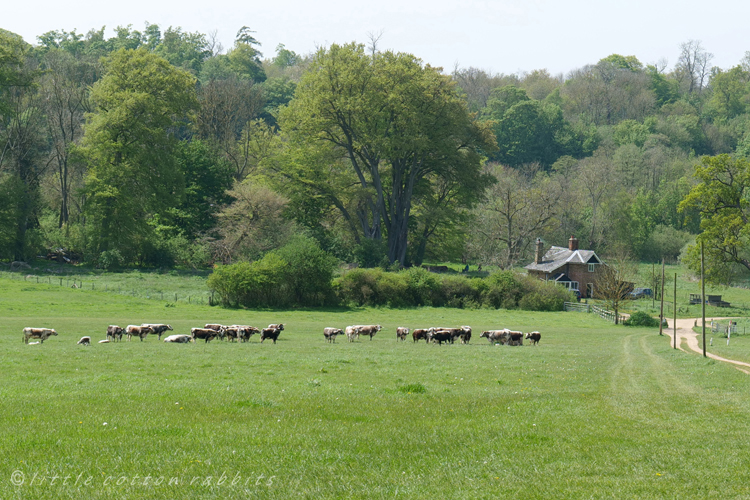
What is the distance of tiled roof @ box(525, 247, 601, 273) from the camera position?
8675 cm

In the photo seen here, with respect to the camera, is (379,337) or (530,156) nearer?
(379,337)

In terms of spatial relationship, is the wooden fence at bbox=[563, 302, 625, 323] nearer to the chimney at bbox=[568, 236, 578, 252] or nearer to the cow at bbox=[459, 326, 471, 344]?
the chimney at bbox=[568, 236, 578, 252]

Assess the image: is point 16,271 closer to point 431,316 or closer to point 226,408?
point 431,316

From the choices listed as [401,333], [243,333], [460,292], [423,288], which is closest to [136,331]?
[243,333]

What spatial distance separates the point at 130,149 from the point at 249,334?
163ft

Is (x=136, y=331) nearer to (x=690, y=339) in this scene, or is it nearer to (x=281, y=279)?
(x=281, y=279)

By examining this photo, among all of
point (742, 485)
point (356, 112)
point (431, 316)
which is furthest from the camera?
point (356, 112)

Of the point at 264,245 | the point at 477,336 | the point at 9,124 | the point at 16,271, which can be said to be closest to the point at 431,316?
the point at 477,336

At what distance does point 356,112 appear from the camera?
78812 mm

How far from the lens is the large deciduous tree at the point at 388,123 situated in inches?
3118

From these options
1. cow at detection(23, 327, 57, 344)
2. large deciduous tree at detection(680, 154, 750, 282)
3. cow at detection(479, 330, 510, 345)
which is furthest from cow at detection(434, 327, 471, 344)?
large deciduous tree at detection(680, 154, 750, 282)

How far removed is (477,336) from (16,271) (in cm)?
5135

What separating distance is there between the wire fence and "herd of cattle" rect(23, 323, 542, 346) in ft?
72.0

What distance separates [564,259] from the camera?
87.6 m
